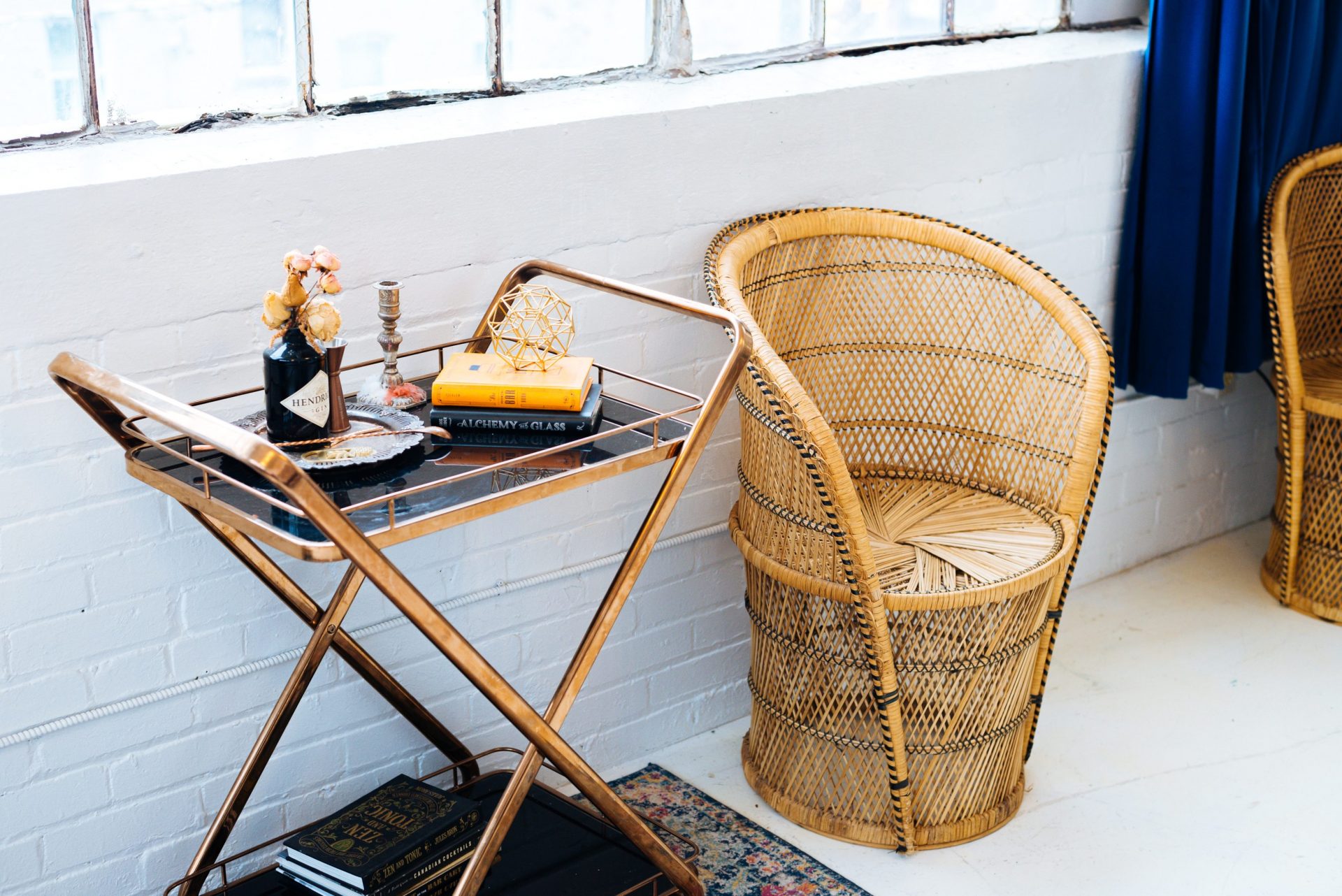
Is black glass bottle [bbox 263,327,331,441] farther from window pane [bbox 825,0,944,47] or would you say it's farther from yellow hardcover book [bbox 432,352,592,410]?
window pane [bbox 825,0,944,47]

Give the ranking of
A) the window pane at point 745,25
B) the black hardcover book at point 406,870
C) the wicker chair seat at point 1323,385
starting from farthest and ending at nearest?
the wicker chair seat at point 1323,385 < the window pane at point 745,25 < the black hardcover book at point 406,870

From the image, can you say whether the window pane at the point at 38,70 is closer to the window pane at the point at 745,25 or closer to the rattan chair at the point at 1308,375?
the window pane at the point at 745,25

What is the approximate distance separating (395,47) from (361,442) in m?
0.76

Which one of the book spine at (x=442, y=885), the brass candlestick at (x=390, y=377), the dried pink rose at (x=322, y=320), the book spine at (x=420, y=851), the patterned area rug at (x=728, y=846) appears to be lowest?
the patterned area rug at (x=728, y=846)

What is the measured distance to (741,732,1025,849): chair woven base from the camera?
6.93ft

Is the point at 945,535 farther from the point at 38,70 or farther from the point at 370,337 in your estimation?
the point at 38,70

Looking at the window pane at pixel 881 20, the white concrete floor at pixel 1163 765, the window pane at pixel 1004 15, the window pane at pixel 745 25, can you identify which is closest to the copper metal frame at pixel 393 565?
the white concrete floor at pixel 1163 765

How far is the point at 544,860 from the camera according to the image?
6.22ft

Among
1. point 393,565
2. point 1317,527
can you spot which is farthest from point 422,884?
point 1317,527

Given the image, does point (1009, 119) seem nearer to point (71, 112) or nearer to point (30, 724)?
point (71, 112)

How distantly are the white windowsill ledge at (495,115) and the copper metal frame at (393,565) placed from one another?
9.8 inches

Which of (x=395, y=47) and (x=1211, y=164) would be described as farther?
(x=1211, y=164)

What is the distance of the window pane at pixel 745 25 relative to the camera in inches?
93.0

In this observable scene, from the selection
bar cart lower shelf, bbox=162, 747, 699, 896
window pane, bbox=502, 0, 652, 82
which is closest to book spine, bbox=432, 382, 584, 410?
bar cart lower shelf, bbox=162, 747, 699, 896
